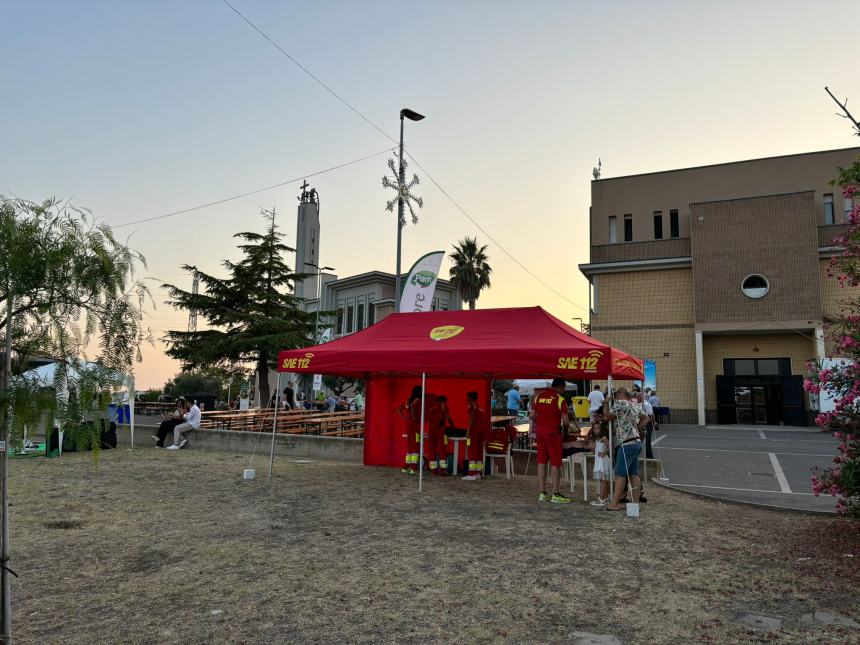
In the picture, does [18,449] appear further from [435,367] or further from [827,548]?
[827,548]

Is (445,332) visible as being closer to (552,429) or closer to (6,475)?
(552,429)

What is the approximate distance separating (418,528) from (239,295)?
27420mm

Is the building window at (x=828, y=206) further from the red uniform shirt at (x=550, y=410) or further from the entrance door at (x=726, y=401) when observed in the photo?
the red uniform shirt at (x=550, y=410)

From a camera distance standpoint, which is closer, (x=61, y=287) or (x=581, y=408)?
(x=61, y=287)

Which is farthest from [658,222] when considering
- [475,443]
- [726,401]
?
[475,443]

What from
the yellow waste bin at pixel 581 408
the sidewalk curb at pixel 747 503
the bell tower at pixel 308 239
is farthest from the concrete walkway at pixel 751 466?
the bell tower at pixel 308 239

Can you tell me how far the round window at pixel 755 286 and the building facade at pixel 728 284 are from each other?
2.2 inches

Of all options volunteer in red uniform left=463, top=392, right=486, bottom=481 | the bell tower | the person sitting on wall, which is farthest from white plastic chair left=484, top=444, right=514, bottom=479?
the bell tower

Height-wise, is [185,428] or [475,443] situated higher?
[475,443]

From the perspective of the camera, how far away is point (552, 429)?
8352 millimetres

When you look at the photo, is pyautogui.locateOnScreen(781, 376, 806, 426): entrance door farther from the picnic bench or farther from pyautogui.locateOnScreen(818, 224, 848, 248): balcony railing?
the picnic bench

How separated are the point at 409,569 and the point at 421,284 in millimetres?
12222

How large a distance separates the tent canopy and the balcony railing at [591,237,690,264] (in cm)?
2488

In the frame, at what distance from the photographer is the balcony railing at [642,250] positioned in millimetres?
32375
